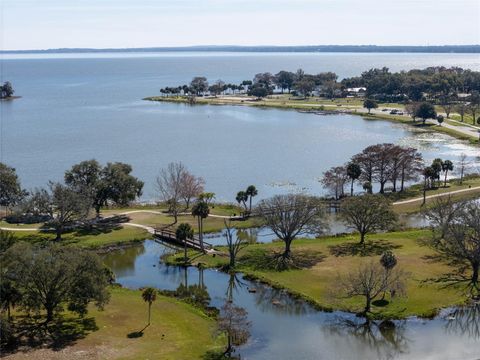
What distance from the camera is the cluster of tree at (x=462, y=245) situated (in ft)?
176

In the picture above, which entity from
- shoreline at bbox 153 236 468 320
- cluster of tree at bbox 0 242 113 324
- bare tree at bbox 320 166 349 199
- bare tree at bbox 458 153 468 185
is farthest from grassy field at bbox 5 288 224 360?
bare tree at bbox 458 153 468 185

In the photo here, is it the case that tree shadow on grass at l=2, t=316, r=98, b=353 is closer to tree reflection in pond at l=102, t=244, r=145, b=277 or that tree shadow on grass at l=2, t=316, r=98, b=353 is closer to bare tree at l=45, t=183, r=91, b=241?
tree reflection in pond at l=102, t=244, r=145, b=277

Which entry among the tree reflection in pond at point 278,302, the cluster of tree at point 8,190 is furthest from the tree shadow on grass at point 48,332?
the cluster of tree at point 8,190

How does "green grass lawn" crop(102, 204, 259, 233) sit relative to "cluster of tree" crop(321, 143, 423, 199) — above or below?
below

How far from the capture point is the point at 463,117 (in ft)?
523

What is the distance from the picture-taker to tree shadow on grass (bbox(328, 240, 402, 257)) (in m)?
61.3

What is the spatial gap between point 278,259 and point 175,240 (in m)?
14.1

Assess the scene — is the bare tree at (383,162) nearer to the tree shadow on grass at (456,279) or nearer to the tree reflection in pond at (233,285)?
the tree shadow on grass at (456,279)

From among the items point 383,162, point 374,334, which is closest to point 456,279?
point 374,334

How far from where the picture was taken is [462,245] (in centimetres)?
5472

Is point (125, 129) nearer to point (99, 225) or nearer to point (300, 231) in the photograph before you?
point (99, 225)

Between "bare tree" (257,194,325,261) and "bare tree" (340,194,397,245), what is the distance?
3.28 meters

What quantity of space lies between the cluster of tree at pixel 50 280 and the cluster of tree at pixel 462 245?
100ft

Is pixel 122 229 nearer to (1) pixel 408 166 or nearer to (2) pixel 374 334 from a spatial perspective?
(2) pixel 374 334
